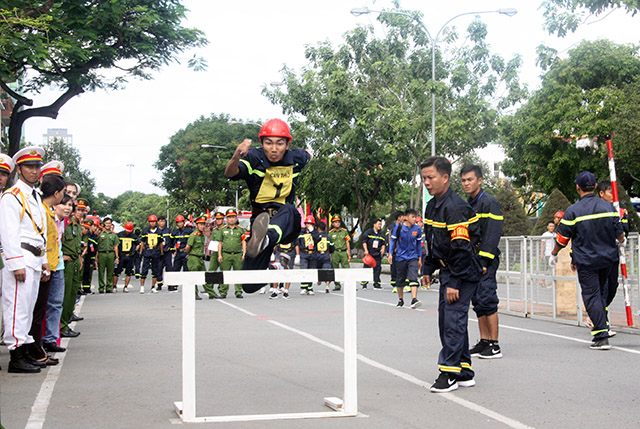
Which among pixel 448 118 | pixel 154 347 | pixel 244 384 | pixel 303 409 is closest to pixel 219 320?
pixel 154 347

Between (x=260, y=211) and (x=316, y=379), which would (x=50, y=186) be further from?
(x=316, y=379)

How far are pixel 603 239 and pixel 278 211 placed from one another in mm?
4671

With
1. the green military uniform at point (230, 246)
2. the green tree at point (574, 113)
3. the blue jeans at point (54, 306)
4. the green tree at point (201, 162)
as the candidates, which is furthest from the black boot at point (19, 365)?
the green tree at point (201, 162)

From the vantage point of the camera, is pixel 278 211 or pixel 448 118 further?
pixel 448 118

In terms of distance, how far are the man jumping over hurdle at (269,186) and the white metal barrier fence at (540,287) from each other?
6315 mm

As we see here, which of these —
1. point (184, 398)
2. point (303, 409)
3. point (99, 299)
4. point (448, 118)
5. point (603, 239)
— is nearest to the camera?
point (184, 398)

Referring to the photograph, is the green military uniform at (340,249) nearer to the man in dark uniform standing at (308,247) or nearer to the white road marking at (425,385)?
the man in dark uniform standing at (308,247)

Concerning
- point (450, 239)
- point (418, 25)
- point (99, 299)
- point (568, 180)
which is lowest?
point (99, 299)

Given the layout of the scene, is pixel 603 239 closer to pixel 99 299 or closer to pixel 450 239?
pixel 450 239

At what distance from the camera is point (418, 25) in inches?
1362

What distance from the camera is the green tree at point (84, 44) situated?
1809 cm

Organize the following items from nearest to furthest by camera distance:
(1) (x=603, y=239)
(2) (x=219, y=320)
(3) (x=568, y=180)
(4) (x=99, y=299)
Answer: (1) (x=603, y=239), (2) (x=219, y=320), (4) (x=99, y=299), (3) (x=568, y=180)

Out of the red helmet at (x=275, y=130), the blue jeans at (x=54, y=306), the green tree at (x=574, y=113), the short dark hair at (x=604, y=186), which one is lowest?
the blue jeans at (x=54, y=306)

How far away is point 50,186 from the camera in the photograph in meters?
8.84
